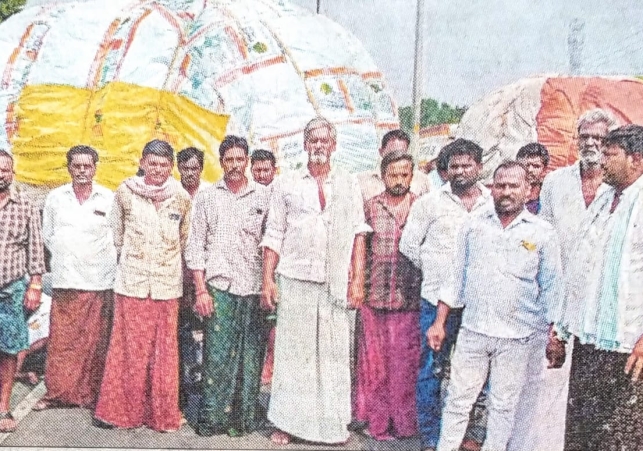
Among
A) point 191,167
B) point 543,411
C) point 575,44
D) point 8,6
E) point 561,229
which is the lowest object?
point 543,411

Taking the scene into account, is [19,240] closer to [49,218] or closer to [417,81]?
[49,218]

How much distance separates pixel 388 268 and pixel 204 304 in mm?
901

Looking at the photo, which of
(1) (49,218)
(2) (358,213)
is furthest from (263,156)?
(1) (49,218)

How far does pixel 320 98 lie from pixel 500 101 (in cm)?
89

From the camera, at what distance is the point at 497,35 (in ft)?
13.2

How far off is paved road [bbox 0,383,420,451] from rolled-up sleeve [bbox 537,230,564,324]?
36.2 inches

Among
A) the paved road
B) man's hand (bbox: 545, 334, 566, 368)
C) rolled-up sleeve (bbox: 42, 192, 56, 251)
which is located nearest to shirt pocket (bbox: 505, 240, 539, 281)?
man's hand (bbox: 545, 334, 566, 368)

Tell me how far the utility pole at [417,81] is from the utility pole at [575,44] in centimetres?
74

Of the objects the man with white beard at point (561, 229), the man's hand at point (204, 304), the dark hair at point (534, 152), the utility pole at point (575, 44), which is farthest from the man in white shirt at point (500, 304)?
the man's hand at point (204, 304)

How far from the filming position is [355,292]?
3.93 meters

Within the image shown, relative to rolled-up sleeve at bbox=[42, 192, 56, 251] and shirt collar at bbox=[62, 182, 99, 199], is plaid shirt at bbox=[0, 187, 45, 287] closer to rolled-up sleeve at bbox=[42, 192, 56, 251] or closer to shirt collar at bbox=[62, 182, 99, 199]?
rolled-up sleeve at bbox=[42, 192, 56, 251]

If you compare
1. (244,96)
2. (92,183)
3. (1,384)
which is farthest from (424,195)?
(1,384)

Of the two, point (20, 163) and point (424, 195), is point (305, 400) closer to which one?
point (424, 195)

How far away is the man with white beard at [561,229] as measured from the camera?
152 inches
